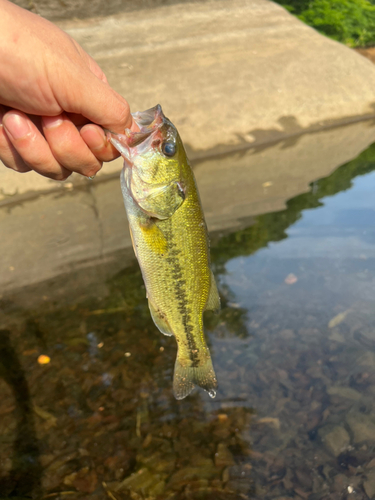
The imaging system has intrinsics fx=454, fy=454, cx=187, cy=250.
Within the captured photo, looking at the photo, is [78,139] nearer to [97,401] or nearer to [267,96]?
[97,401]

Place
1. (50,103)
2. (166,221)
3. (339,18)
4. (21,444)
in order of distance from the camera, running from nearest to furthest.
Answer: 1. (50,103)
2. (166,221)
3. (21,444)
4. (339,18)

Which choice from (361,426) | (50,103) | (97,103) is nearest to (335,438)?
(361,426)

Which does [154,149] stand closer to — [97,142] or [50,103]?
[97,142]

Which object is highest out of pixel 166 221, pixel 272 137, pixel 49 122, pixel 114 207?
pixel 49 122

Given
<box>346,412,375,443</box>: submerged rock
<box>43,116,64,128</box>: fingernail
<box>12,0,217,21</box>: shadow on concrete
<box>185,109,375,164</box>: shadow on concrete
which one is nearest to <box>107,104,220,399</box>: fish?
<box>43,116,64,128</box>: fingernail

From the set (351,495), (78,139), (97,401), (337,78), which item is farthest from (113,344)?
(337,78)

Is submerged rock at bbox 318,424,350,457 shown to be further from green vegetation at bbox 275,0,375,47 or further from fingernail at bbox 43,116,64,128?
green vegetation at bbox 275,0,375,47
